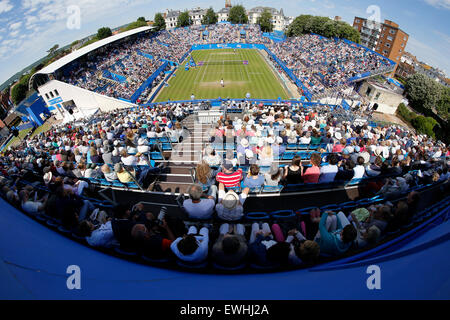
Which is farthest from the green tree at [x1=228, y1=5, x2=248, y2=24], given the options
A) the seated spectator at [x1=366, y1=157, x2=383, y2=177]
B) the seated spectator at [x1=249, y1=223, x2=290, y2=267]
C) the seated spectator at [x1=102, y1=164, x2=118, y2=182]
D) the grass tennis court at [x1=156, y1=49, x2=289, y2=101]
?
the seated spectator at [x1=249, y1=223, x2=290, y2=267]

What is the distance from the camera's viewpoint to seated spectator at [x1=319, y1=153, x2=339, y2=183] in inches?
203

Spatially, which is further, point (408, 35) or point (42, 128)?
point (408, 35)

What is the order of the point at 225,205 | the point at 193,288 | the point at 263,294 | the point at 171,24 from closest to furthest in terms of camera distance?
1. the point at 263,294
2. the point at 193,288
3. the point at 225,205
4. the point at 171,24

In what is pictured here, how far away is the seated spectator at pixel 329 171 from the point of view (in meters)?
5.16

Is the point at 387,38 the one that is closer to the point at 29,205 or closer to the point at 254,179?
the point at 254,179

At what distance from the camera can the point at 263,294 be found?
172 centimetres

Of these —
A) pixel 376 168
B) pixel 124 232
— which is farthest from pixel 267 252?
pixel 376 168

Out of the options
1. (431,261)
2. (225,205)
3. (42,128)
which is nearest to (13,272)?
(225,205)

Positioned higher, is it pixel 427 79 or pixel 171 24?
pixel 171 24

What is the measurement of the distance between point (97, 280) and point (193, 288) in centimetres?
100

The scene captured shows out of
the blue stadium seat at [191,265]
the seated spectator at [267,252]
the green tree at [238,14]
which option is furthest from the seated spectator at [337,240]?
the green tree at [238,14]

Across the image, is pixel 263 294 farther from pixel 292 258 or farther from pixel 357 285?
pixel 292 258

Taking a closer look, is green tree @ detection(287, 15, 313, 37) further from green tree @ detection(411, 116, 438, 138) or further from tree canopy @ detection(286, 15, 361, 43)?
green tree @ detection(411, 116, 438, 138)

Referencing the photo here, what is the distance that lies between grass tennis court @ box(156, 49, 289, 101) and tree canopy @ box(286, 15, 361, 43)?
63.7ft
